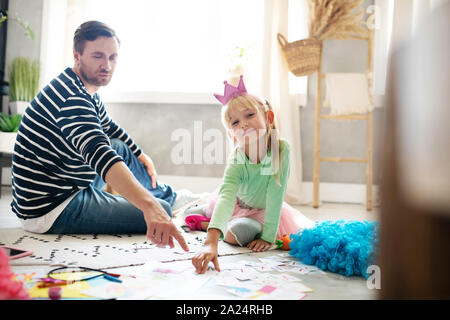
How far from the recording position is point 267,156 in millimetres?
1258

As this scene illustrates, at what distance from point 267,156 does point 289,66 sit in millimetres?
1456

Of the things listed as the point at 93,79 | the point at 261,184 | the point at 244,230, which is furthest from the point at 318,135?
the point at 93,79

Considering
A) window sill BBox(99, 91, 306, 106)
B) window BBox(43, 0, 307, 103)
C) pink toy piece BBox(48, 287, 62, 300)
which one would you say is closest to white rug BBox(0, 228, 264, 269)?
pink toy piece BBox(48, 287, 62, 300)

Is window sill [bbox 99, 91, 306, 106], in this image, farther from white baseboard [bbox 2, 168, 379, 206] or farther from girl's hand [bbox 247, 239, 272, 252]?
girl's hand [bbox 247, 239, 272, 252]

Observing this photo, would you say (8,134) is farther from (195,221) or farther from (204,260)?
(204,260)

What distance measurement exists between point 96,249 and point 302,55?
6.33 ft

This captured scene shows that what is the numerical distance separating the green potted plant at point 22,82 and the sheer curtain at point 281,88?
1844 millimetres

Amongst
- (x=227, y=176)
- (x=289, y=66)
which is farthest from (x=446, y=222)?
(x=289, y=66)

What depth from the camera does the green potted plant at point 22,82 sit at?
8.96ft

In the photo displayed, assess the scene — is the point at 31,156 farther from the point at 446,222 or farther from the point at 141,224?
the point at 446,222

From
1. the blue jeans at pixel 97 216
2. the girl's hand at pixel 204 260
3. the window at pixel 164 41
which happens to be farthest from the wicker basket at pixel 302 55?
the girl's hand at pixel 204 260

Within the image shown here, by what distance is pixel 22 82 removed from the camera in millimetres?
2760

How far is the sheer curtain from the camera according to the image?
2.58m
